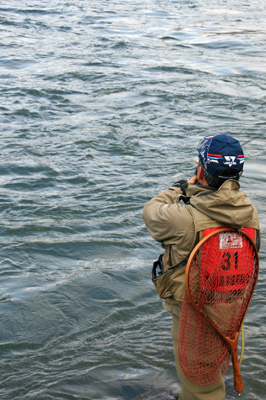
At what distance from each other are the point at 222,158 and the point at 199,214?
355mm

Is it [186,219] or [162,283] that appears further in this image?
[162,283]

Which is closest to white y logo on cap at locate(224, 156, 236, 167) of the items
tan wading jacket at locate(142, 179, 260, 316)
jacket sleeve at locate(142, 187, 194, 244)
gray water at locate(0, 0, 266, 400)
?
tan wading jacket at locate(142, 179, 260, 316)

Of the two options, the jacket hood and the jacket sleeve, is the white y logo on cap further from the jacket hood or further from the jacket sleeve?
the jacket sleeve

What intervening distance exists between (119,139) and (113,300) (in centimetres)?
508

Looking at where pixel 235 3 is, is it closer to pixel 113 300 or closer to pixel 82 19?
pixel 82 19

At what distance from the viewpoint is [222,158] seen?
10.4ft

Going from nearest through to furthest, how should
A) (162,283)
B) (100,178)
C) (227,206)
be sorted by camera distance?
(227,206)
(162,283)
(100,178)

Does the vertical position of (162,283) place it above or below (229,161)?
below

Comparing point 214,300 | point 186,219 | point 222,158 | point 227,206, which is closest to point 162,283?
point 214,300

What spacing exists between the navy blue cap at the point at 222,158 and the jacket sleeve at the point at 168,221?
11.4 inches

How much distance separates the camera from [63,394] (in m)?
4.12

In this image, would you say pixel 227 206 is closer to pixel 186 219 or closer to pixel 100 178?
pixel 186 219

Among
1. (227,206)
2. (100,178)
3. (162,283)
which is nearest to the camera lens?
(227,206)

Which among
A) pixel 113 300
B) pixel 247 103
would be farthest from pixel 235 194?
pixel 247 103
